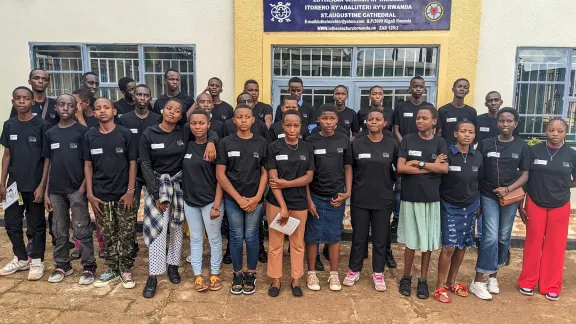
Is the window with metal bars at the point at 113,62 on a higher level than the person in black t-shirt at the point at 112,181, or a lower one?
higher

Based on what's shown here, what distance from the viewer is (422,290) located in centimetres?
349

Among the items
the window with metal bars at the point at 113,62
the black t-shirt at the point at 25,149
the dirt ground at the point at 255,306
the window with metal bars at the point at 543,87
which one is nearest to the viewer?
the dirt ground at the point at 255,306

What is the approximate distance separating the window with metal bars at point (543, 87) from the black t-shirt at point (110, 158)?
560cm

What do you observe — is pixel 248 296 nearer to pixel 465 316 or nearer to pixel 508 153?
pixel 465 316

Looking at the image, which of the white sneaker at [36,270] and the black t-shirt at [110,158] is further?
the white sneaker at [36,270]

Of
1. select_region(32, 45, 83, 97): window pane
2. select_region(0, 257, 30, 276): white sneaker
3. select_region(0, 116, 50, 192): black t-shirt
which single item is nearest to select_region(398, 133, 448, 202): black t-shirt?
select_region(0, 116, 50, 192): black t-shirt

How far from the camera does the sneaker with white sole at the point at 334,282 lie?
358cm

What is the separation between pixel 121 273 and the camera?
3693 mm

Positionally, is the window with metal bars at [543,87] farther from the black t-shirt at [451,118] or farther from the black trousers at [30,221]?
the black trousers at [30,221]

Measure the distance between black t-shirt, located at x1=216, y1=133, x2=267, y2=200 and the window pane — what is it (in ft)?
14.3

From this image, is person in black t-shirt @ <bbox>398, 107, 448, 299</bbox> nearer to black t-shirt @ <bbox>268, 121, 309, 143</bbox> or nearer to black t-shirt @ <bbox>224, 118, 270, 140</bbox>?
black t-shirt @ <bbox>268, 121, 309, 143</bbox>

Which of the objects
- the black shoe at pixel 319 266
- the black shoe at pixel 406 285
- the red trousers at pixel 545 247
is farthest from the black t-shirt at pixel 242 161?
the red trousers at pixel 545 247

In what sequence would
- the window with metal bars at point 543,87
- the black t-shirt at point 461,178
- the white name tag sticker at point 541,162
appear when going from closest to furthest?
1. the black t-shirt at point 461,178
2. the white name tag sticker at point 541,162
3. the window with metal bars at point 543,87

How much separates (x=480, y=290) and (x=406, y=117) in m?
2.13
